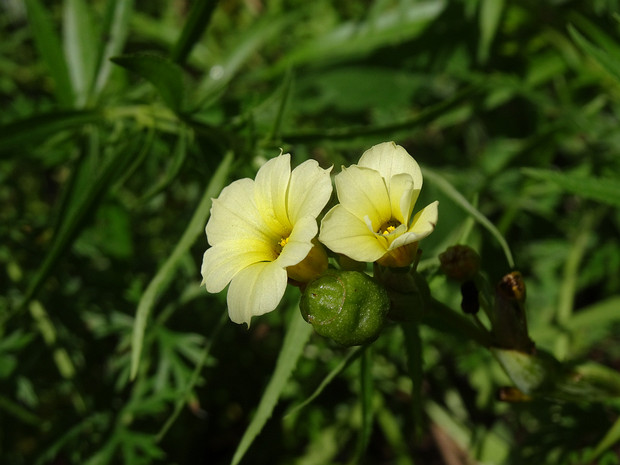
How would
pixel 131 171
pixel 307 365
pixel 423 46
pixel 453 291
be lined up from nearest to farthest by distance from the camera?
pixel 131 171 → pixel 307 365 → pixel 453 291 → pixel 423 46

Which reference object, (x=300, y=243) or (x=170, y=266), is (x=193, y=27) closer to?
(x=170, y=266)

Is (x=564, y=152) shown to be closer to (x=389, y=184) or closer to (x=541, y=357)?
(x=541, y=357)

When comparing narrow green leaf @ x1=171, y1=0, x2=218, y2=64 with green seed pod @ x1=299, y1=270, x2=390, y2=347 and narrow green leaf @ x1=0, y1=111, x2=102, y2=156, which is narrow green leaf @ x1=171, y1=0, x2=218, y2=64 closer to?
narrow green leaf @ x1=0, y1=111, x2=102, y2=156

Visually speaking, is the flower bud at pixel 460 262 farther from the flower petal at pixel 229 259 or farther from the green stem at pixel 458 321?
the flower petal at pixel 229 259

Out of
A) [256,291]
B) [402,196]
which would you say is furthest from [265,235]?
[402,196]

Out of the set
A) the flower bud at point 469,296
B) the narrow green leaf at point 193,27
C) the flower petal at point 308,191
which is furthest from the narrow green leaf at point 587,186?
the narrow green leaf at point 193,27

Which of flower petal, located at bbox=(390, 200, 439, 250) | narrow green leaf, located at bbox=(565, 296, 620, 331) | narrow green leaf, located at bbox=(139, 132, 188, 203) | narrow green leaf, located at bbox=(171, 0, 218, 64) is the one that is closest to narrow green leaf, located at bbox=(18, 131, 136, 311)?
narrow green leaf, located at bbox=(139, 132, 188, 203)

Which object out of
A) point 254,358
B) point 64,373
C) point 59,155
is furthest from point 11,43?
point 254,358
